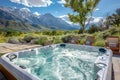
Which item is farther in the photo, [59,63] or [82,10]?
[82,10]

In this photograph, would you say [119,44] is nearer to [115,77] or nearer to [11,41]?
[115,77]

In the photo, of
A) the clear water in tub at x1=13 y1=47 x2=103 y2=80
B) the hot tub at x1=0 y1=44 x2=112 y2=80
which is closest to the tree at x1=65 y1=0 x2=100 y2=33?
the hot tub at x1=0 y1=44 x2=112 y2=80

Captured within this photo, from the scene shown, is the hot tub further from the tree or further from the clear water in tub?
the tree

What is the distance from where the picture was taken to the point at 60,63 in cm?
584

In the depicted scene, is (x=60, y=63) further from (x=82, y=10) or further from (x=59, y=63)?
(x=82, y=10)

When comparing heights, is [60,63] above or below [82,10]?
below

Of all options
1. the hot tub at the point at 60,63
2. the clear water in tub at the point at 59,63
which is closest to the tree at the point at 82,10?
the hot tub at the point at 60,63

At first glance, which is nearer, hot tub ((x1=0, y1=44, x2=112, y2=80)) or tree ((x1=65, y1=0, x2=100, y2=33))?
hot tub ((x1=0, y1=44, x2=112, y2=80))

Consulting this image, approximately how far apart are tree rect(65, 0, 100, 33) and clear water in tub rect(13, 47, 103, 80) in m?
9.20

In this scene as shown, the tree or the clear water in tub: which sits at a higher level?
the tree

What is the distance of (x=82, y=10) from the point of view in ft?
53.8

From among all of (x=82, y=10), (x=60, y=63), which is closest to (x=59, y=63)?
(x=60, y=63)

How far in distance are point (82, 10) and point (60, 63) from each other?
38.0ft

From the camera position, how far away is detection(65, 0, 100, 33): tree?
52.2 feet
